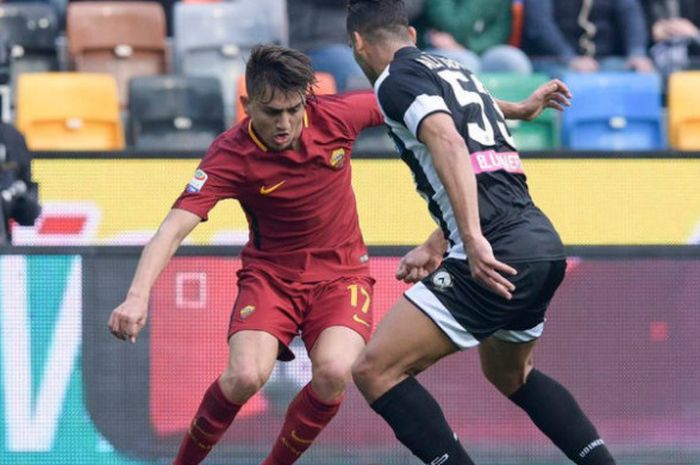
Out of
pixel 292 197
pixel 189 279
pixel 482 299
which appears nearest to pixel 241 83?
pixel 189 279

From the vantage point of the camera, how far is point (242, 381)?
5695 millimetres

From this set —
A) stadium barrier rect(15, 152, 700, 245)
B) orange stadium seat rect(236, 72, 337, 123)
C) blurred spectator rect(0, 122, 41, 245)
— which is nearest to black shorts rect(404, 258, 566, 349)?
stadium barrier rect(15, 152, 700, 245)

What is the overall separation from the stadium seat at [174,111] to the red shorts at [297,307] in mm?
3250

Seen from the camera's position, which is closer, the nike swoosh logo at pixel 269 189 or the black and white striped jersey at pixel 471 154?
the black and white striped jersey at pixel 471 154

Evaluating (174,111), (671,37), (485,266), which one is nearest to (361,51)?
(485,266)

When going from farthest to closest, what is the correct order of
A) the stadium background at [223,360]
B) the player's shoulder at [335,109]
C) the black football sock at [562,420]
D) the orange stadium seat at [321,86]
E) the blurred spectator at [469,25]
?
the blurred spectator at [469,25]
the orange stadium seat at [321,86]
the stadium background at [223,360]
the player's shoulder at [335,109]
the black football sock at [562,420]

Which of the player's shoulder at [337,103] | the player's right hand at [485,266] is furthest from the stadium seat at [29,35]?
the player's right hand at [485,266]

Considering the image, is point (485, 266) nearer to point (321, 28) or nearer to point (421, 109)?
point (421, 109)

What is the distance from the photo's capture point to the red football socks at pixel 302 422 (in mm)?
5793

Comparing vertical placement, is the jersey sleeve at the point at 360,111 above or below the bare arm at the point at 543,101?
below

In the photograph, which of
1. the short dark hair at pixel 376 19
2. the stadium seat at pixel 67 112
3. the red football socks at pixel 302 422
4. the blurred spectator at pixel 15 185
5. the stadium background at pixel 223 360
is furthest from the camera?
the stadium seat at pixel 67 112

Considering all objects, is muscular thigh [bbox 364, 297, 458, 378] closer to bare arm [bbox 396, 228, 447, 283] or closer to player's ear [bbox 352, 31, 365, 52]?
bare arm [bbox 396, 228, 447, 283]

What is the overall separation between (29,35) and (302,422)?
4789 mm

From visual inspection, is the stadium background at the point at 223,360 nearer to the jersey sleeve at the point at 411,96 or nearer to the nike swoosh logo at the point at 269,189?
the nike swoosh logo at the point at 269,189
